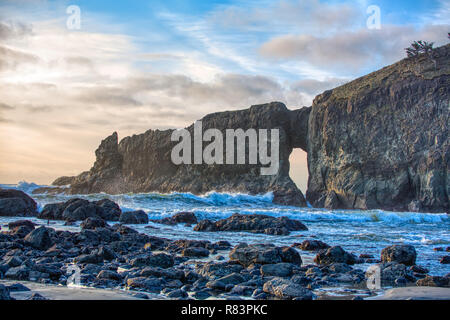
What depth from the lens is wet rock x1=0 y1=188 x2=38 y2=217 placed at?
75.9 feet

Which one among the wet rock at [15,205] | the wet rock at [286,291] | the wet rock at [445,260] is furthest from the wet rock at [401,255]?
the wet rock at [15,205]

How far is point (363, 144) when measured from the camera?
1909 inches

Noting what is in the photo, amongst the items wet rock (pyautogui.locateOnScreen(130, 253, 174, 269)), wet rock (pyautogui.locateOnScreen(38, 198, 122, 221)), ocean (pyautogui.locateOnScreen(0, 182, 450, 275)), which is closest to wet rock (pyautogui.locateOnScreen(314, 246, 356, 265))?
ocean (pyautogui.locateOnScreen(0, 182, 450, 275))

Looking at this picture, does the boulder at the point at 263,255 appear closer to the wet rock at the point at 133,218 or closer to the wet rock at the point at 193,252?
the wet rock at the point at 193,252

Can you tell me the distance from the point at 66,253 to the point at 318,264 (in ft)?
19.9

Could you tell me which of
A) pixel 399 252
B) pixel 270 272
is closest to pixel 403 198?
pixel 399 252

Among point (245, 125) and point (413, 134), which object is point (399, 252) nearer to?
point (413, 134)

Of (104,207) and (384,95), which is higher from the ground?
(384,95)

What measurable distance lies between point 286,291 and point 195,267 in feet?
10.2

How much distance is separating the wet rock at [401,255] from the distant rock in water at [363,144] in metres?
33.5

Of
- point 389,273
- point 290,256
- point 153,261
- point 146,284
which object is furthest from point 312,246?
point 146,284

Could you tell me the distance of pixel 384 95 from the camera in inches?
1893

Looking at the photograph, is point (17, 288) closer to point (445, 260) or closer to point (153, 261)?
point (153, 261)

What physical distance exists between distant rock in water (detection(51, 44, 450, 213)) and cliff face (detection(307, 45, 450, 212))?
0.10 meters
